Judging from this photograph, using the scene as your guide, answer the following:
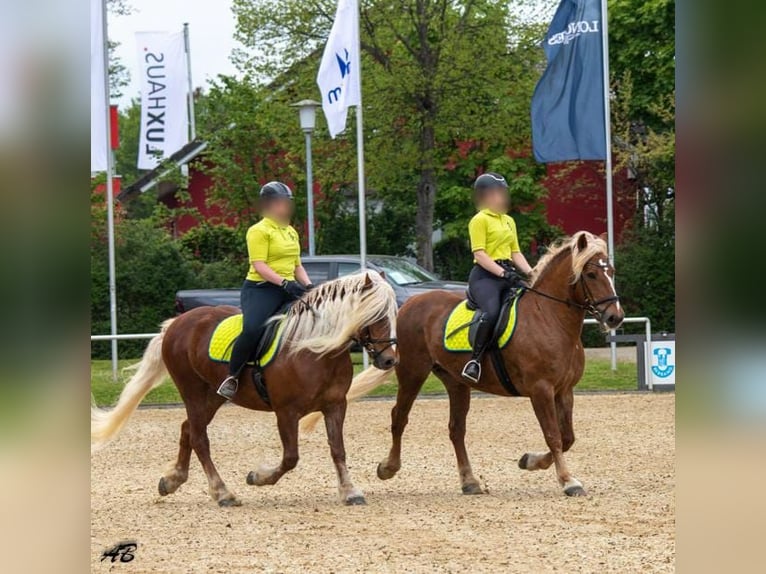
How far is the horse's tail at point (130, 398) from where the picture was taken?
32.9 feet

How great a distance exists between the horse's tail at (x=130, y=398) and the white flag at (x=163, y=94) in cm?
2107

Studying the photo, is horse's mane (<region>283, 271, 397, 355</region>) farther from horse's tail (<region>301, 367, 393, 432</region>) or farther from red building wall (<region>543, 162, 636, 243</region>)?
red building wall (<region>543, 162, 636, 243</region>)

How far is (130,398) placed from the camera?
32.9ft

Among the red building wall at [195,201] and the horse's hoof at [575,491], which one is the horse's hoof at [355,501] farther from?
the red building wall at [195,201]

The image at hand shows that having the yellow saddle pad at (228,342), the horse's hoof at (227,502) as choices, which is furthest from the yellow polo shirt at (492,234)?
the horse's hoof at (227,502)

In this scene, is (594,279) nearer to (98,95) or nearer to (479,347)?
(479,347)

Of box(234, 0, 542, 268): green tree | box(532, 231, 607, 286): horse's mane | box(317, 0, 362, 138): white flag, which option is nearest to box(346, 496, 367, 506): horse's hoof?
box(532, 231, 607, 286): horse's mane

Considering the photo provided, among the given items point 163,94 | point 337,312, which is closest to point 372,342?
point 337,312

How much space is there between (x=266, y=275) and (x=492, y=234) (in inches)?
79.9

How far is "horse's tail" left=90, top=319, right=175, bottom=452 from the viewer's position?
10016 mm
